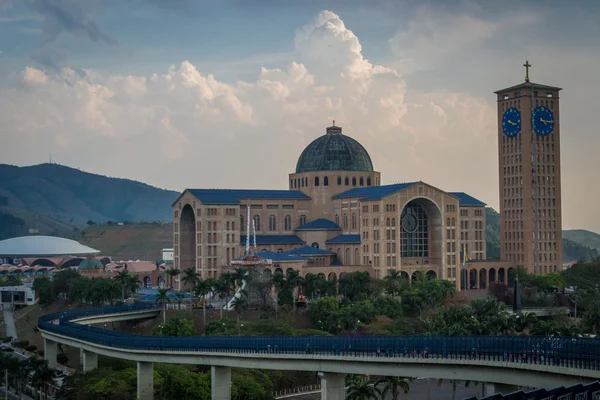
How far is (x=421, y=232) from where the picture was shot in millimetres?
157250

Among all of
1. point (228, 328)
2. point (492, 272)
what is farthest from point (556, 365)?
point (492, 272)

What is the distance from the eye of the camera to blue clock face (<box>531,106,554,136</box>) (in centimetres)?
16200

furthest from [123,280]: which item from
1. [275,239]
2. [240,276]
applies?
[275,239]

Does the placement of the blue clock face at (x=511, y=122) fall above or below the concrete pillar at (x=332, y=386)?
above

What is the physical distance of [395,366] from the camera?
7319cm

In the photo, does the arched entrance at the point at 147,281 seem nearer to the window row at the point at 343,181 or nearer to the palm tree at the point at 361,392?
the window row at the point at 343,181

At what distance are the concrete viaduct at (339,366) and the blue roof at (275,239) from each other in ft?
165

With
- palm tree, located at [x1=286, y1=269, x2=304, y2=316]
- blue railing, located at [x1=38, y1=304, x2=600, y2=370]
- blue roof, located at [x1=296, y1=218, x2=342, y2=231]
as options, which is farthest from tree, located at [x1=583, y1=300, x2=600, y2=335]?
blue roof, located at [x1=296, y1=218, x2=342, y2=231]

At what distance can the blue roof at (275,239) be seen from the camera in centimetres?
15712

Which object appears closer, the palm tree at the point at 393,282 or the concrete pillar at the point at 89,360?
the concrete pillar at the point at 89,360

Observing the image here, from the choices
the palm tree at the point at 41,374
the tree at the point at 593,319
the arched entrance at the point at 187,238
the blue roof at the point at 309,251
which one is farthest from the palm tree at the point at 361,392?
the arched entrance at the point at 187,238

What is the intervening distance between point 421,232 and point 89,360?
65674mm

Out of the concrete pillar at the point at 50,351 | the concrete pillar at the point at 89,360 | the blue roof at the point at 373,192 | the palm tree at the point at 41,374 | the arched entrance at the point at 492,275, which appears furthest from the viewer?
the arched entrance at the point at 492,275

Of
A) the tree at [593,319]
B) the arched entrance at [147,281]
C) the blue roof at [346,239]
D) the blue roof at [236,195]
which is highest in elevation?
the blue roof at [236,195]
